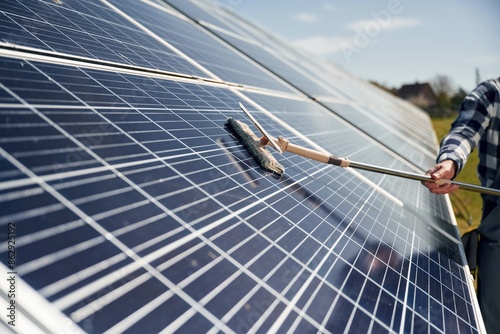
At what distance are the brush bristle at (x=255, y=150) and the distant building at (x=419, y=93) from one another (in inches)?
2963

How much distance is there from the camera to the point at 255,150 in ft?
7.27

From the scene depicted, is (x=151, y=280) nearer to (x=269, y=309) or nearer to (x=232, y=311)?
(x=232, y=311)

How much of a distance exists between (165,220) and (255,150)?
1.04 meters

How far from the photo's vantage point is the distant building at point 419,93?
69519 millimetres

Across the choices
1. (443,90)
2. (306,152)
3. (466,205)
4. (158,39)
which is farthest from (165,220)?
(443,90)

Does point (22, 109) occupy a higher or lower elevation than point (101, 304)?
higher

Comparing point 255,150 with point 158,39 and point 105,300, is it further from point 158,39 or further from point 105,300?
point 158,39

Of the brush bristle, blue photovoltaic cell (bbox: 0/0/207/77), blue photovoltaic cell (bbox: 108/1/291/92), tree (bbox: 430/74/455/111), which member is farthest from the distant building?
the brush bristle

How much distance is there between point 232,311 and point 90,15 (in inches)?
120

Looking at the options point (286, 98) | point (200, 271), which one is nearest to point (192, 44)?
point (286, 98)

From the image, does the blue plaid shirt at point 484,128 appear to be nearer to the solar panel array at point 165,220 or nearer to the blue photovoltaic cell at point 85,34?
the solar panel array at point 165,220

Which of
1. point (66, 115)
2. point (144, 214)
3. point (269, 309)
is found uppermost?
point (66, 115)

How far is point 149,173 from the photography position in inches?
57.7

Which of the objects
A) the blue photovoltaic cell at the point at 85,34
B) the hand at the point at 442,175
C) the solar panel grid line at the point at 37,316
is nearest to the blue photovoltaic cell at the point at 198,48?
the blue photovoltaic cell at the point at 85,34
